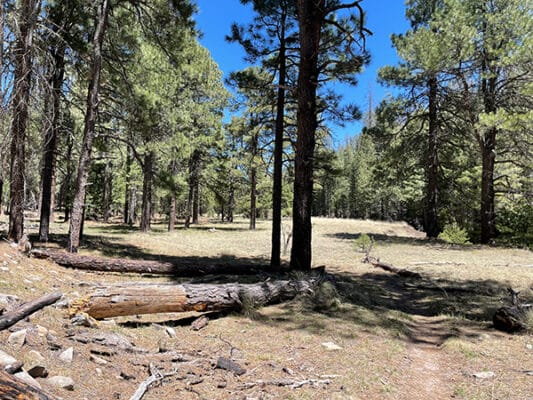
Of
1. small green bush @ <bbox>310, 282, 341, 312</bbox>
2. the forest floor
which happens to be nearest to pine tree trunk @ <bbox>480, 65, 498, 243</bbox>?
the forest floor

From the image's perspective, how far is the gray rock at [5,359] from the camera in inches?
97.4

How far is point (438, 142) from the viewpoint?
1802 centimetres

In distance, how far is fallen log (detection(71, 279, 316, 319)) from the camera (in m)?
4.73

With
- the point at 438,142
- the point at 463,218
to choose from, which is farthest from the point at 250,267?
the point at 463,218

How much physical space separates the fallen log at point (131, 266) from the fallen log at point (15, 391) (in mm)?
6791

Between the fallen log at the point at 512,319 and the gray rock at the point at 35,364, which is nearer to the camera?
the gray rock at the point at 35,364

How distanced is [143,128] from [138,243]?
20.2ft

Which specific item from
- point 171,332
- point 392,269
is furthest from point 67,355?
point 392,269

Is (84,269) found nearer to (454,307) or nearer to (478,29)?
(454,307)

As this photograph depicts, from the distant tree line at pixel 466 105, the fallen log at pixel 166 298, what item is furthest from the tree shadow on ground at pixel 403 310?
the distant tree line at pixel 466 105

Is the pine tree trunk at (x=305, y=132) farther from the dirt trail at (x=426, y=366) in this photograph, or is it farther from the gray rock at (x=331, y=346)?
the gray rock at (x=331, y=346)

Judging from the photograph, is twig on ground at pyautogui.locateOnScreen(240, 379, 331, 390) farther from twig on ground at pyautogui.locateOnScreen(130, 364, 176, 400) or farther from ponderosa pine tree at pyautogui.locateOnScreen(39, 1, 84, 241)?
ponderosa pine tree at pyautogui.locateOnScreen(39, 1, 84, 241)

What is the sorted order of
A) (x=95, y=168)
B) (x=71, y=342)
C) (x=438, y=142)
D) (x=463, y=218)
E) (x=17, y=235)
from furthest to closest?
(x=95, y=168), (x=463, y=218), (x=438, y=142), (x=17, y=235), (x=71, y=342)

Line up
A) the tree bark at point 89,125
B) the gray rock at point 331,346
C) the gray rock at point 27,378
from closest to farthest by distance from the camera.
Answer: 1. the gray rock at point 27,378
2. the gray rock at point 331,346
3. the tree bark at point 89,125
